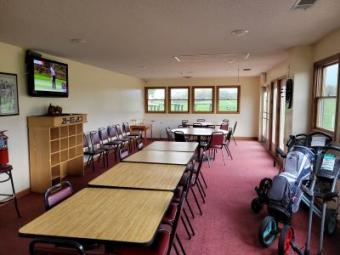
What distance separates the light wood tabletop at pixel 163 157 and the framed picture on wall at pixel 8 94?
1.99 meters

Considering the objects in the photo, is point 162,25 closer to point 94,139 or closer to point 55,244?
point 55,244

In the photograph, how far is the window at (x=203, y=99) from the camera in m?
9.91

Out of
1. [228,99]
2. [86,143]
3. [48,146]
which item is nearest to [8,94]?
[48,146]

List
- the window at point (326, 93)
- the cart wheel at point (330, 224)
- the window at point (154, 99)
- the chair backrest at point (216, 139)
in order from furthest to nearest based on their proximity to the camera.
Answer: the window at point (154, 99) < the chair backrest at point (216, 139) < the window at point (326, 93) < the cart wheel at point (330, 224)

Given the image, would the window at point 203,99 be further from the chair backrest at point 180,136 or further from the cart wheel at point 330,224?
the cart wheel at point 330,224

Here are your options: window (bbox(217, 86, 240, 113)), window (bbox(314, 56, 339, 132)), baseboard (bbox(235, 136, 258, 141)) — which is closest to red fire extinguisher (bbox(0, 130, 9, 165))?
window (bbox(314, 56, 339, 132))

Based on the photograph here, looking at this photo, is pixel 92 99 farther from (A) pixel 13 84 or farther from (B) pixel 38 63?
(A) pixel 13 84

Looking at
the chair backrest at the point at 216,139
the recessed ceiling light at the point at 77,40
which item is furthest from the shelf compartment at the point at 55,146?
the chair backrest at the point at 216,139

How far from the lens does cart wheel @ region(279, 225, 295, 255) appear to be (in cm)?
228

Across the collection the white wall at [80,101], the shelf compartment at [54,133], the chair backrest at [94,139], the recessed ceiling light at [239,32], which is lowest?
the chair backrest at [94,139]

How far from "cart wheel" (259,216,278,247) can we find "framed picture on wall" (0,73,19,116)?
3719 millimetres

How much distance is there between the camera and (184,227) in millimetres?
2920

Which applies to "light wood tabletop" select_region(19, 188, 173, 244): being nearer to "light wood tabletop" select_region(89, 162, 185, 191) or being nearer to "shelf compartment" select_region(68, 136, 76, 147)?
"light wood tabletop" select_region(89, 162, 185, 191)

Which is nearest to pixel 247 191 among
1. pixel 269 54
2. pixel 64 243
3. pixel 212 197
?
pixel 212 197
